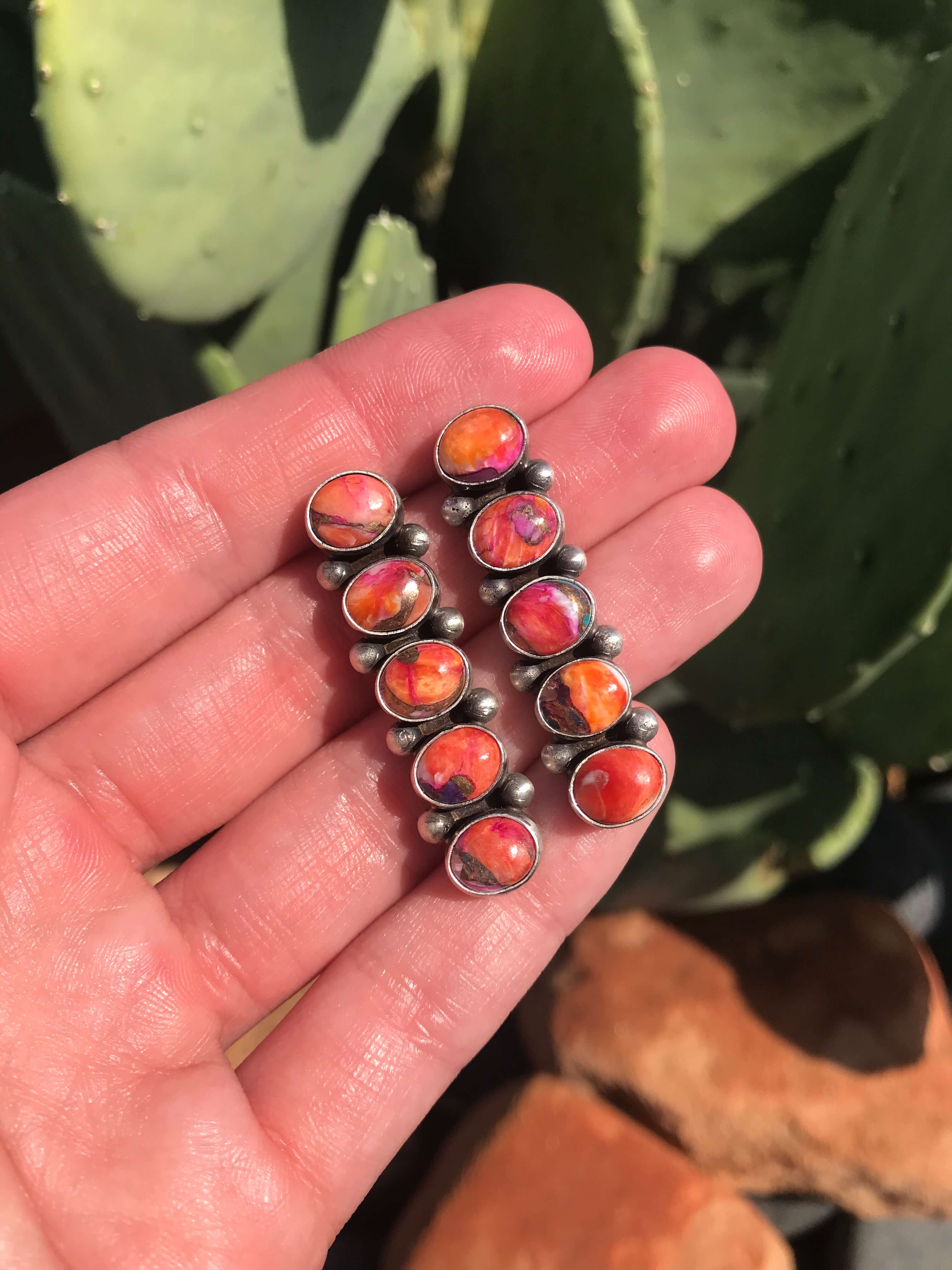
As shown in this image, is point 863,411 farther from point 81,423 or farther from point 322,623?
point 81,423

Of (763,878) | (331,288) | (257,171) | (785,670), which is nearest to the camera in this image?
(257,171)

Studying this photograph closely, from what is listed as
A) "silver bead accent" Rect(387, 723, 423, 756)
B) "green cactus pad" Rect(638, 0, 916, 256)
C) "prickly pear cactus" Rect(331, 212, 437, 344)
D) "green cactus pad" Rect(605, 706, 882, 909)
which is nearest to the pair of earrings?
"silver bead accent" Rect(387, 723, 423, 756)

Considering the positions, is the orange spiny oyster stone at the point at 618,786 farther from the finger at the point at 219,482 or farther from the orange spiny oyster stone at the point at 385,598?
the finger at the point at 219,482

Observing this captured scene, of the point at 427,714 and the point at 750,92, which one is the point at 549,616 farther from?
the point at 750,92

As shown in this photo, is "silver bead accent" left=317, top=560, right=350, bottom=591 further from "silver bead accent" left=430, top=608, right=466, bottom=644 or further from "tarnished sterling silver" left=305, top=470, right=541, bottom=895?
"silver bead accent" left=430, top=608, right=466, bottom=644

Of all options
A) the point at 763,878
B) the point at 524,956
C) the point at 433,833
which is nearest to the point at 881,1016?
the point at 763,878
